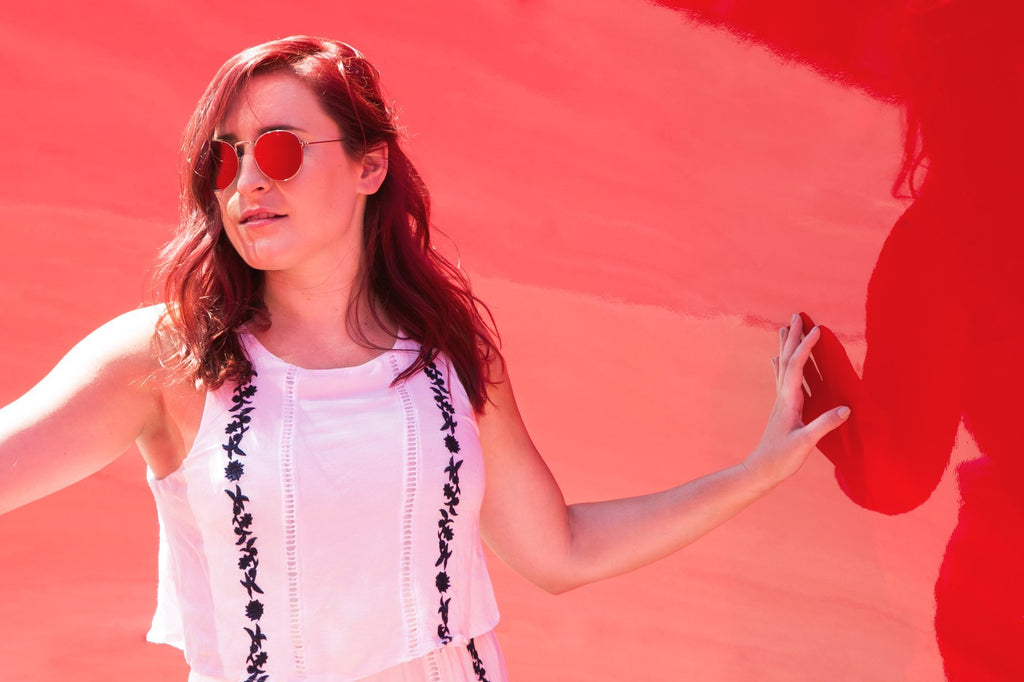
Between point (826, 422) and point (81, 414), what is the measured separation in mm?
1219

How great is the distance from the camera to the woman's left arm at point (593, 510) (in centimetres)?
196

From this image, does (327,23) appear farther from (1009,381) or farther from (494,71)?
(1009,381)

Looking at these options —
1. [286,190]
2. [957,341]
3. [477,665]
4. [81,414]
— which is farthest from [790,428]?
[81,414]

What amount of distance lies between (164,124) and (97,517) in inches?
32.6

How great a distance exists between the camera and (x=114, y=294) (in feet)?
7.86

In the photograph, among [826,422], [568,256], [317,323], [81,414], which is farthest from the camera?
[568,256]

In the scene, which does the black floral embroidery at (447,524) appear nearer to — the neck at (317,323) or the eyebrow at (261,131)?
the neck at (317,323)

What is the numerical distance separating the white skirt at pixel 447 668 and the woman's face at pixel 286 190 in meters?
0.60

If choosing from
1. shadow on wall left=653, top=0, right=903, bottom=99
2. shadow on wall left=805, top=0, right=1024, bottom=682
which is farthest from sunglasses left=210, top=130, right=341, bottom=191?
shadow on wall left=805, top=0, right=1024, bottom=682

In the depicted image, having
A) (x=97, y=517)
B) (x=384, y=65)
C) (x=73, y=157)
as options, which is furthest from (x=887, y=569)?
(x=73, y=157)

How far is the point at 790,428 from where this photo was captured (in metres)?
2.04

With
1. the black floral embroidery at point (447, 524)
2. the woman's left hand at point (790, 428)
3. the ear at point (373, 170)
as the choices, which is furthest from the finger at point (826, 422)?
the ear at point (373, 170)

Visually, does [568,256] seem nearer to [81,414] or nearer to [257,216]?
[257,216]

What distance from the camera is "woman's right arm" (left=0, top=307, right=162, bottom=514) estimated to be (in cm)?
158
